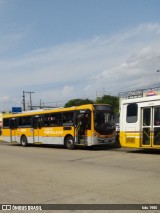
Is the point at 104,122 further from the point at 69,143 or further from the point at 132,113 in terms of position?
the point at 132,113

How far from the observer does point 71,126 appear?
2400 centimetres

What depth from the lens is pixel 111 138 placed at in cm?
2294

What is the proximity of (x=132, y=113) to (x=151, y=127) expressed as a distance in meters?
1.53

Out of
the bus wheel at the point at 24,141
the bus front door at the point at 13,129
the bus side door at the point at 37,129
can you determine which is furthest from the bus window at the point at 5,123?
the bus side door at the point at 37,129

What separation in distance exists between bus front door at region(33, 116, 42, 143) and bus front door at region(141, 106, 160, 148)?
11.0 meters

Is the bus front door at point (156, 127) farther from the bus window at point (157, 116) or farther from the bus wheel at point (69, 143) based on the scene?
the bus wheel at point (69, 143)

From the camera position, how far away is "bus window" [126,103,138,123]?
19178mm

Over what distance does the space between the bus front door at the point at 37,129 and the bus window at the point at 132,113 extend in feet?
32.2

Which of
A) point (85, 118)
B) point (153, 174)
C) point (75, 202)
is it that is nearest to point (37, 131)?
point (85, 118)

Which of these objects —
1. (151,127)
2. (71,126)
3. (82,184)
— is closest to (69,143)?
(71,126)

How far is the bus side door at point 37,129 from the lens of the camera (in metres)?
27.8

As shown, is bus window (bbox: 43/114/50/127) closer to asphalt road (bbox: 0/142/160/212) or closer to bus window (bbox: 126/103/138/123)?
bus window (bbox: 126/103/138/123)

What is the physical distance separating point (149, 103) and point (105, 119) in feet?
16.7

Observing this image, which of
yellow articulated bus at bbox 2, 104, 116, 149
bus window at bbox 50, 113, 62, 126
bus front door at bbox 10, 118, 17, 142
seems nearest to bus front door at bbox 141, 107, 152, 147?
yellow articulated bus at bbox 2, 104, 116, 149
